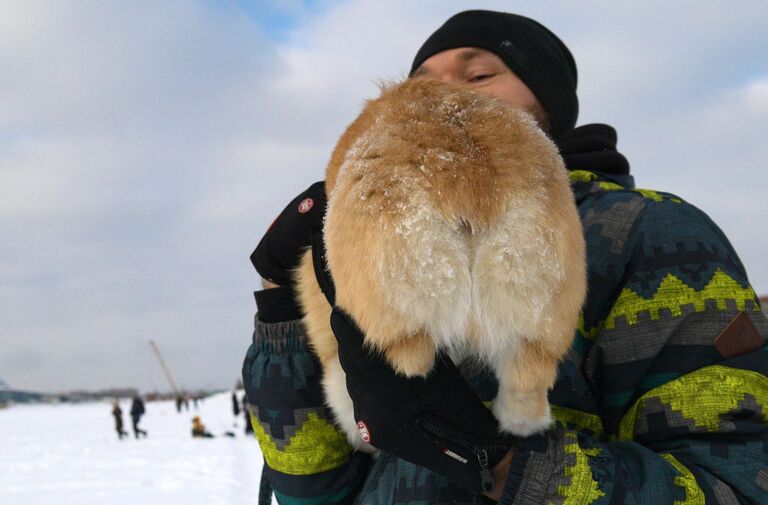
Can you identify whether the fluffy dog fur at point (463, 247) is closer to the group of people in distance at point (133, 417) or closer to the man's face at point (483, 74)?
the man's face at point (483, 74)

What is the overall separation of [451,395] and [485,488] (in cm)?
22

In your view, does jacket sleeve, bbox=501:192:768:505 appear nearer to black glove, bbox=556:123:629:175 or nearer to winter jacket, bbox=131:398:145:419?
black glove, bbox=556:123:629:175

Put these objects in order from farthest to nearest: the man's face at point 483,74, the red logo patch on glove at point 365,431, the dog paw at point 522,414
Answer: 1. the man's face at point 483,74
2. the red logo patch on glove at point 365,431
3. the dog paw at point 522,414

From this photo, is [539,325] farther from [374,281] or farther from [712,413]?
[712,413]

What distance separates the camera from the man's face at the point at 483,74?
230cm

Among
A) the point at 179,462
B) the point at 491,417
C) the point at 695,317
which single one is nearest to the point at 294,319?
the point at 491,417

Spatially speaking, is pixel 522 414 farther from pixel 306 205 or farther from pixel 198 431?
pixel 198 431

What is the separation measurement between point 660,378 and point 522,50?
4.48ft

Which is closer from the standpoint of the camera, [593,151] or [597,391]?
[597,391]

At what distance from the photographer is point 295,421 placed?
5.91 ft

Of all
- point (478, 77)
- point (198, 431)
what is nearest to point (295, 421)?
point (478, 77)

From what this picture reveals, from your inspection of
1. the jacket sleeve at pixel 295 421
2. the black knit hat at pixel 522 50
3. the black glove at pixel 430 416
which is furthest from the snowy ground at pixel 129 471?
the black glove at pixel 430 416

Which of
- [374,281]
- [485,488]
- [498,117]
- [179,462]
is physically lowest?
[179,462]

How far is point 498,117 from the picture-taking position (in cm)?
137
